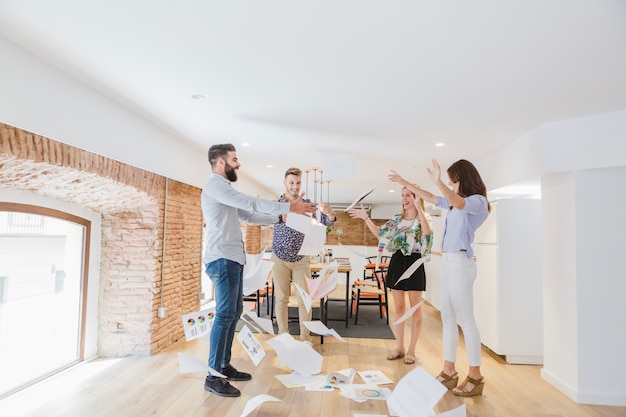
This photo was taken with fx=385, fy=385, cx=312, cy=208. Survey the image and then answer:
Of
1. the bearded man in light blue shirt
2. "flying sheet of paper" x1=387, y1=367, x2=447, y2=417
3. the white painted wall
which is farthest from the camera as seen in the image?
the bearded man in light blue shirt

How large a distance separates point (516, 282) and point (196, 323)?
2916 millimetres

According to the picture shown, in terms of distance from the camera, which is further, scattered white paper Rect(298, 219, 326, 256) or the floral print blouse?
the floral print blouse

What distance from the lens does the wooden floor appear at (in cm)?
235

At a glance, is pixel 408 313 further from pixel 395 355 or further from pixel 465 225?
pixel 395 355

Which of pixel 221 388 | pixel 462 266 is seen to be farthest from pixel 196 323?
pixel 462 266

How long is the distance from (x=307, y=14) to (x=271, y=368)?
2568 mm

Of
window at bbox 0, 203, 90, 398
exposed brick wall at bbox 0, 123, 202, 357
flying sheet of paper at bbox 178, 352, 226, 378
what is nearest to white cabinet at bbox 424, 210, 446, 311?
exposed brick wall at bbox 0, 123, 202, 357

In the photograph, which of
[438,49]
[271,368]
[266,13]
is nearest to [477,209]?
[438,49]

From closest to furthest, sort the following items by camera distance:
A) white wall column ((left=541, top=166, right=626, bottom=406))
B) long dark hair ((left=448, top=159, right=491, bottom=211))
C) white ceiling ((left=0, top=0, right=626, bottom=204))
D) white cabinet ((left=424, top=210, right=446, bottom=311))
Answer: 1. white ceiling ((left=0, top=0, right=626, bottom=204))
2. long dark hair ((left=448, top=159, right=491, bottom=211))
3. white wall column ((left=541, top=166, right=626, bottom=406))
4. white cabinet ((left=424, top=210, right=446, bottom=311))

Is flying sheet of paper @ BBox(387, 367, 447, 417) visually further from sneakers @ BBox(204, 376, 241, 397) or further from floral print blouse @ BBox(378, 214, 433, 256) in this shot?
floral print blouse @ BBox(378, 214, 433, 256)

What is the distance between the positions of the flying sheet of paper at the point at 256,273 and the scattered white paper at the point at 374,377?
3.44ft

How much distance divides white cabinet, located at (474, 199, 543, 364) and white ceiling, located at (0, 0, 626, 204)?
2.55 ft

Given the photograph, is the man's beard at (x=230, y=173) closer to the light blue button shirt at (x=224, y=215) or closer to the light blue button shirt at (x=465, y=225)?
the light blue button shirt at (x=224, y=215)

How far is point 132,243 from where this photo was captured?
11.8ft
